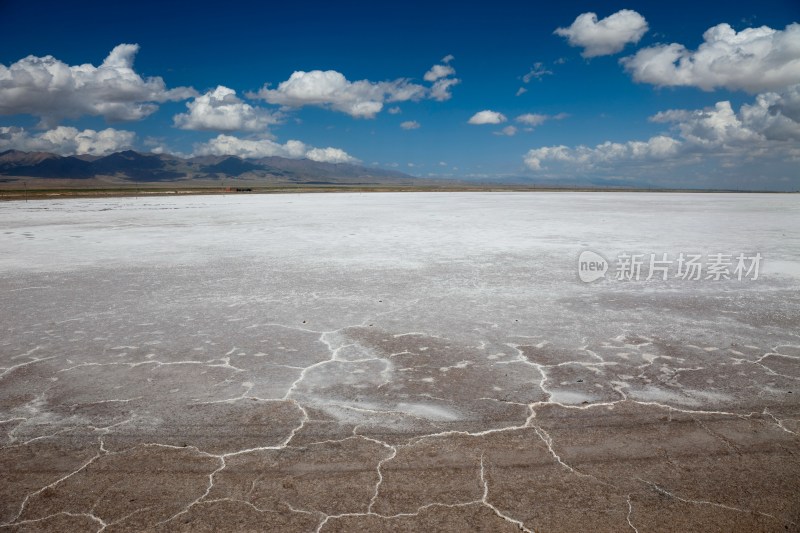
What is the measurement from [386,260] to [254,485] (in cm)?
725

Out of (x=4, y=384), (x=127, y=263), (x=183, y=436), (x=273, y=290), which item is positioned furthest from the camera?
(x=127, y=263)

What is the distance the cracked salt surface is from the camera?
2557mm

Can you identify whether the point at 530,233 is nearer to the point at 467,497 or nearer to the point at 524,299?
the point at 524,299

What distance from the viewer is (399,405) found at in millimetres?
3672

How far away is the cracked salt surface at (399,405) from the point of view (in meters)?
2.56

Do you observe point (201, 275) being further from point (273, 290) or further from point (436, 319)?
point (436, 319)

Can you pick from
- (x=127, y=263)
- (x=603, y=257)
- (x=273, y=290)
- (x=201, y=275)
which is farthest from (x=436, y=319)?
(x=127, y=263)

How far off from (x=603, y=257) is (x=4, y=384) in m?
9.44

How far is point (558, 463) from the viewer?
2896mm

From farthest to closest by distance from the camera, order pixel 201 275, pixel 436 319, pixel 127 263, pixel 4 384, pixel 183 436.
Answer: pixel 127 263 < pixel 201 275 < pixel 436 319 < pixel 4 384 < pixel 183 436

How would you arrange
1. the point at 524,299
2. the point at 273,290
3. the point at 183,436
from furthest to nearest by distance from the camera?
the point at 273,290
the point at 524,299
the point at 183,436

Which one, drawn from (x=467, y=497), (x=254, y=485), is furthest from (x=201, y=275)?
(x=467, y=497)

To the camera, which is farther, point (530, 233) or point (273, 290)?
point (530, 233)

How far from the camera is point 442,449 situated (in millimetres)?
3066
